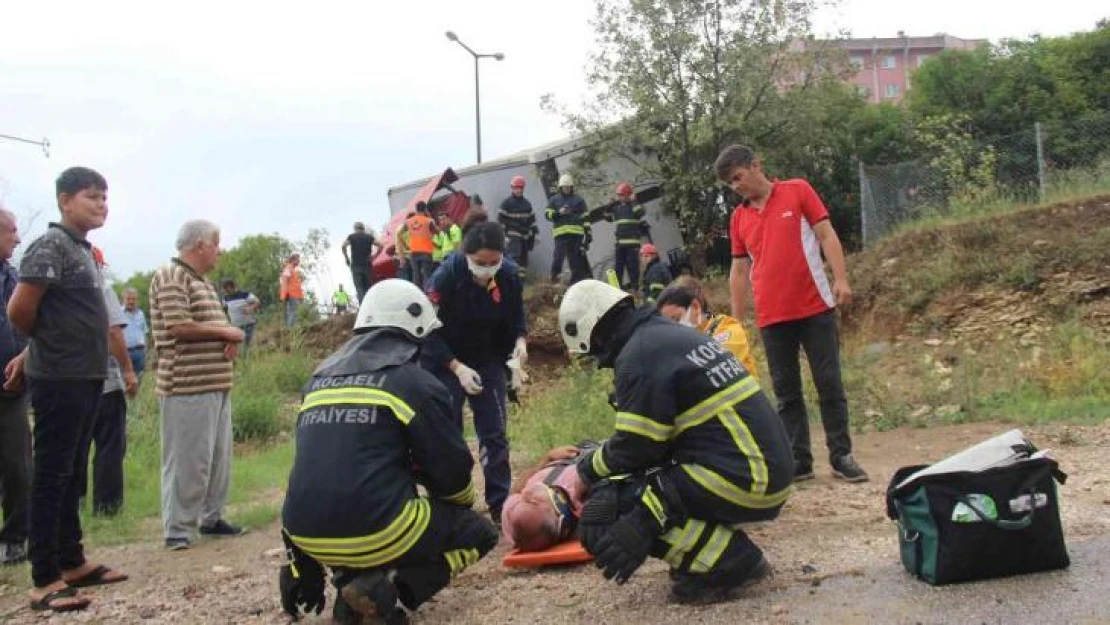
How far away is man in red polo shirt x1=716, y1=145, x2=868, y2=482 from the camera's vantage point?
17.5ft

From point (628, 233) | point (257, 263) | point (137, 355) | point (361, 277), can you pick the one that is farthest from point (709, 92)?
point (257, 263)

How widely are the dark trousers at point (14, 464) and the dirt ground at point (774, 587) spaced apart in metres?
0.52

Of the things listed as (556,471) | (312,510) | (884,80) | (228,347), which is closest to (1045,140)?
(556,471)

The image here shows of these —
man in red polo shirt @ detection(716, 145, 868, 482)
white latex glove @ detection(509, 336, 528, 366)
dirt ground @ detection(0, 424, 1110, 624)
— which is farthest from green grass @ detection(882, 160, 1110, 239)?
white latex glove @ detection(509, 336, 528, 366)

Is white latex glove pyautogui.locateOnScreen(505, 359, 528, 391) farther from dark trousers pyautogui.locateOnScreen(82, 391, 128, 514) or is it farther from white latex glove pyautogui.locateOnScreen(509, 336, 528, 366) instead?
dark trousers pyautogui.locateOnScreen(82, 391, 128, 514)

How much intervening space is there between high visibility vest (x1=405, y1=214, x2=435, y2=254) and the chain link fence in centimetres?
683

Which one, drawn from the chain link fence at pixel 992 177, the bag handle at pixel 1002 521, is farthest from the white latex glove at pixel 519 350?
the chain link fence at pixel 992 177

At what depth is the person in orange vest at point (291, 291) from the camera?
61.9ft

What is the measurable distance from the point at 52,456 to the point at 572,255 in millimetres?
11286

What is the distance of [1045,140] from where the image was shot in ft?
44.3

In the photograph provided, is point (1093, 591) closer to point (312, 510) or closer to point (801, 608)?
point (801, 608)

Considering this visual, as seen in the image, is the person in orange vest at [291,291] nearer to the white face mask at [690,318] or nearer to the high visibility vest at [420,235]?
the high visibility vest at [420,235]

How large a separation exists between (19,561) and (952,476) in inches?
185

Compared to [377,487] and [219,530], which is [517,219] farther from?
[377,487]
